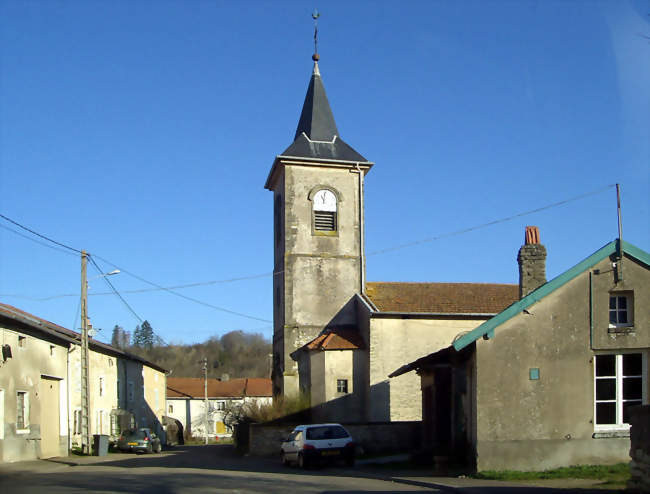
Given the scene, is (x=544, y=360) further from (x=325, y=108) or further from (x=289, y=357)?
(x=325, y=108)

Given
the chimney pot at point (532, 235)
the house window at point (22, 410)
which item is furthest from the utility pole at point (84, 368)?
the chimney pot at point (532, 235)

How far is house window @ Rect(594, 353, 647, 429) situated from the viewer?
17.2 metres

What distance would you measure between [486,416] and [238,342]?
123 meters

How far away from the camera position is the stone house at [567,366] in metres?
17.2

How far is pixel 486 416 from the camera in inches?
679

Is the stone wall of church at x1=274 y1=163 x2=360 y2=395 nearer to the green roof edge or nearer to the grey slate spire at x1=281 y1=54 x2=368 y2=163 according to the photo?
the grey slate spire at x1=281 y1=54 x2=368 y2=163

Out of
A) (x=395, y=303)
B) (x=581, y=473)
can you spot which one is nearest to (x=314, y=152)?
(x=395, y=303)

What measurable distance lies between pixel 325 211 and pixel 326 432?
16.5 metres

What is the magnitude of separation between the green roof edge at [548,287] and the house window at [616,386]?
1955 mm

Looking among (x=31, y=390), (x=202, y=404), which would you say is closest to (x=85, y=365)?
(x=31, y=390)

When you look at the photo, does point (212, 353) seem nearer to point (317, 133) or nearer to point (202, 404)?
point (202, 404)

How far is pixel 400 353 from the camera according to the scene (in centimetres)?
3350

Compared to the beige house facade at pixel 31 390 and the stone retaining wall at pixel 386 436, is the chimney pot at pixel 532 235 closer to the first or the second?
the stone retaining wall at pixel 386 436

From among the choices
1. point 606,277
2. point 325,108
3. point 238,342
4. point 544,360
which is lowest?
point 238,342
